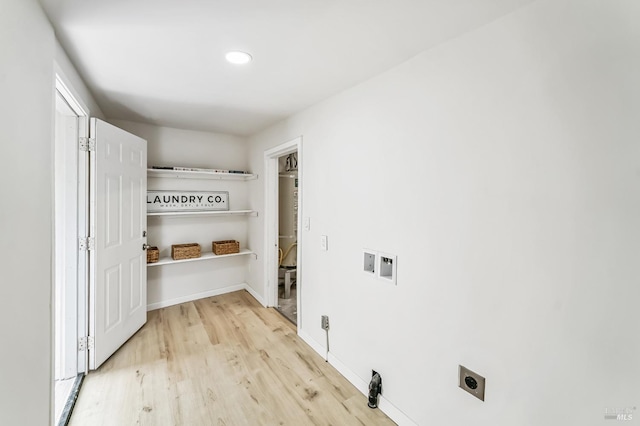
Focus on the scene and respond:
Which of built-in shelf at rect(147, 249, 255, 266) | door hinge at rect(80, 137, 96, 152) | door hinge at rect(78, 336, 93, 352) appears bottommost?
door hinge at rect(78, 336, 93, 352)

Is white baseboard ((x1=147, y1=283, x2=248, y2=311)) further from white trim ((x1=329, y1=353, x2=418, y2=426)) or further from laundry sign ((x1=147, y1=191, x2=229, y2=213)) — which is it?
white trim ((x1=329, y1=353, x2=418, y2=426))

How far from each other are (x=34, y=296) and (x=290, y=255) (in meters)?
3.44

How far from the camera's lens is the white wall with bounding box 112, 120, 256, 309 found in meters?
3.54

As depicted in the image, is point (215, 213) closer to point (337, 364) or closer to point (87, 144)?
point (87, 144)

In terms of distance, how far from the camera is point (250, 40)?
1.53m

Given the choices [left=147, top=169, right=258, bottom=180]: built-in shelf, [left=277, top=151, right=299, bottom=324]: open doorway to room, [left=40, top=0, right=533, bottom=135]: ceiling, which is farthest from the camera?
[left=277, top=151, right=299, bottom=324]: open doorway to room

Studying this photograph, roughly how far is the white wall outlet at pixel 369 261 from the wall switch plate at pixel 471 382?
0.76 meters

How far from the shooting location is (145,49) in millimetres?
1637

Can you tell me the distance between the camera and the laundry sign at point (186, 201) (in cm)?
346

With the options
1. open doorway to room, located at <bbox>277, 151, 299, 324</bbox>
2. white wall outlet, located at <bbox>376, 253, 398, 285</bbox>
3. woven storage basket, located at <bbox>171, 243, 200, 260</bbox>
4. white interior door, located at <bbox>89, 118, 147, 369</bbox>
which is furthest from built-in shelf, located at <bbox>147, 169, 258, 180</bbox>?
white wall outlet, located at <bbox>376, 253, 398, 285</bbox>

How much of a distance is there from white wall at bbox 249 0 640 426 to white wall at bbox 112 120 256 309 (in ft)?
8.26

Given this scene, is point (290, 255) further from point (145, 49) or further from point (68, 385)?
point (145, 49)

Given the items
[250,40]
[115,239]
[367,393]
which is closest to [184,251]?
[115,239]

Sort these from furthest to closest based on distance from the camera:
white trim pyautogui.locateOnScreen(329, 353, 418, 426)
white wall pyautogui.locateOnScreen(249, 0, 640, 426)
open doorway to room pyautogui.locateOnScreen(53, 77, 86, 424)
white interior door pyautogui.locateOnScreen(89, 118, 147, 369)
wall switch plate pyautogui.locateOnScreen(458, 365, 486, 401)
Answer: white interior door pyautogui.locateOnScreen(89, 118, 147, 369), open doorway to room pyautogui.locateOnScreen(53, 77, 86, 424), white trim pyautogui.locateOnScreen(329, 353, 418, 426), wall switch plate pyautogui.locateOnScreen(458, 365, 486, 401), white wall pyautogui.locateOnScreen(249, 0, 640, 426)
